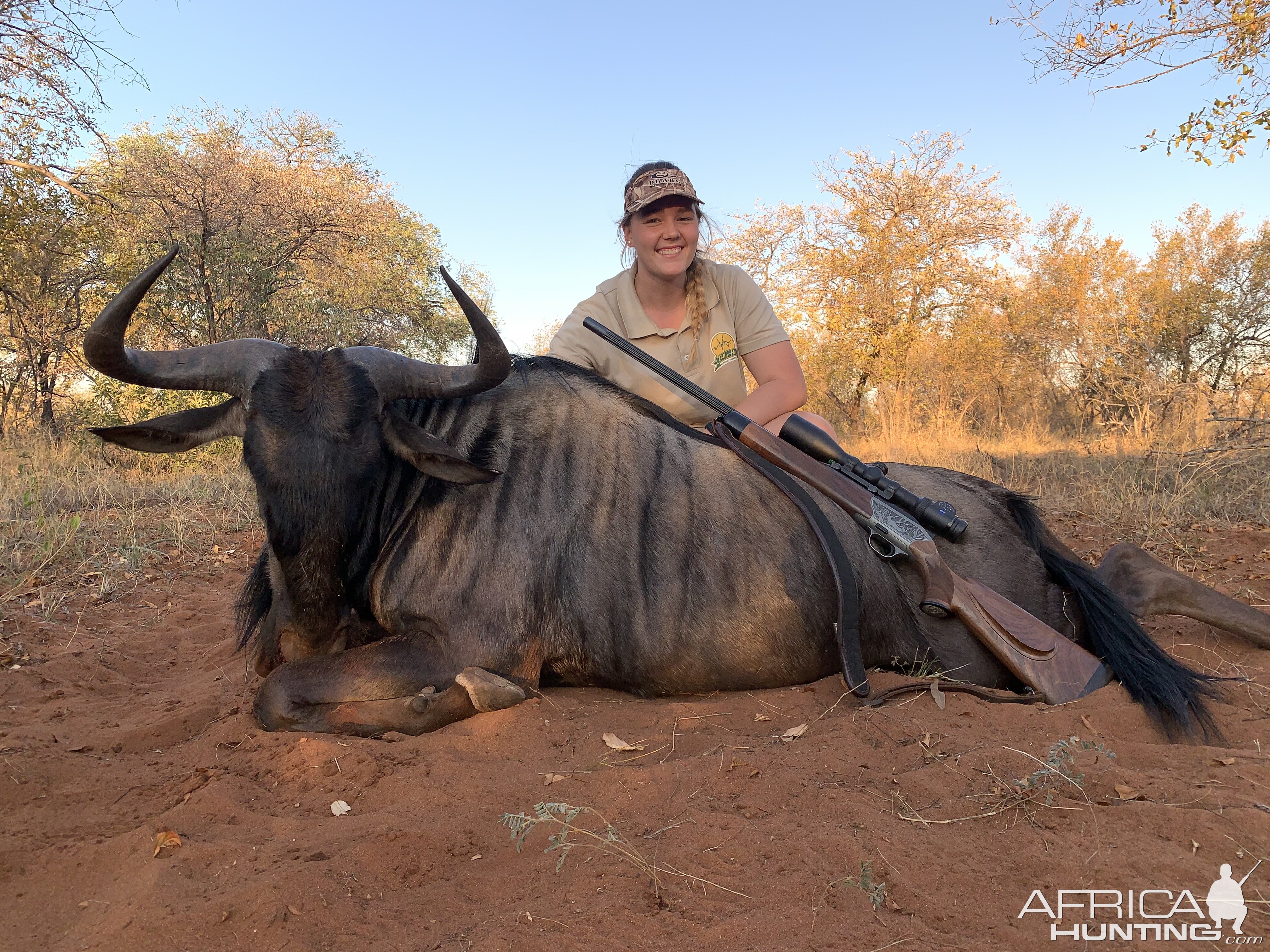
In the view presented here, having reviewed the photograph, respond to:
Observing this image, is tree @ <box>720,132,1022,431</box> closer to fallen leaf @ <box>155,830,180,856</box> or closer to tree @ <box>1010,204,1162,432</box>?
tree @ <box>1010,204,1162,432</box>

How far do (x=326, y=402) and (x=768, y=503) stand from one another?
190cm

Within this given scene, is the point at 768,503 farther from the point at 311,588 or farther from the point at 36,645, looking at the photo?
the point at 36,645

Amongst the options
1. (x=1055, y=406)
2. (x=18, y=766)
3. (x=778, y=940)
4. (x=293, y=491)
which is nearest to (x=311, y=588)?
(x=293, y=491)

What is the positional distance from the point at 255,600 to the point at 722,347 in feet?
9.63

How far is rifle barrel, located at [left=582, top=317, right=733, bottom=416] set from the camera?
3939mm

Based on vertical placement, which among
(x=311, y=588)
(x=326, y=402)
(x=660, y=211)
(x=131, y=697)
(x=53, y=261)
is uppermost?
(x=53, y=261)

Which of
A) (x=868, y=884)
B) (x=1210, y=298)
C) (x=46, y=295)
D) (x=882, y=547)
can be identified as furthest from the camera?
(x=1210, y=298)

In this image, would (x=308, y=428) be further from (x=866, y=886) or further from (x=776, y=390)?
(x=776, y=390)

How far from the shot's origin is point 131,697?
11.3ft

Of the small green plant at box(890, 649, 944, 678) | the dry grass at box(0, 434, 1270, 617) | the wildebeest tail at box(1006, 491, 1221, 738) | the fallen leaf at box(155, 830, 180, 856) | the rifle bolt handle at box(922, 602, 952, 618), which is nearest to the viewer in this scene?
the fallen leaf at box(155, 830, 180, 856)

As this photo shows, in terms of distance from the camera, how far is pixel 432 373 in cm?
321

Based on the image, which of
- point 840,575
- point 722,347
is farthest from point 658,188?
point 840,575

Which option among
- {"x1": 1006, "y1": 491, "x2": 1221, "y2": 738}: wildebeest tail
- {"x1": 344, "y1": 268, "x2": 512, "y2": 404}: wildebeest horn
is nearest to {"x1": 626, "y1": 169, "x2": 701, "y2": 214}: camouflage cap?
{"x1": 344, "y1": 268, "x2": 512, "y2": 404}: wildebeest horn

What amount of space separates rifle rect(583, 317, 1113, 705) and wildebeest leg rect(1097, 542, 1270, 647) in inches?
34.2
